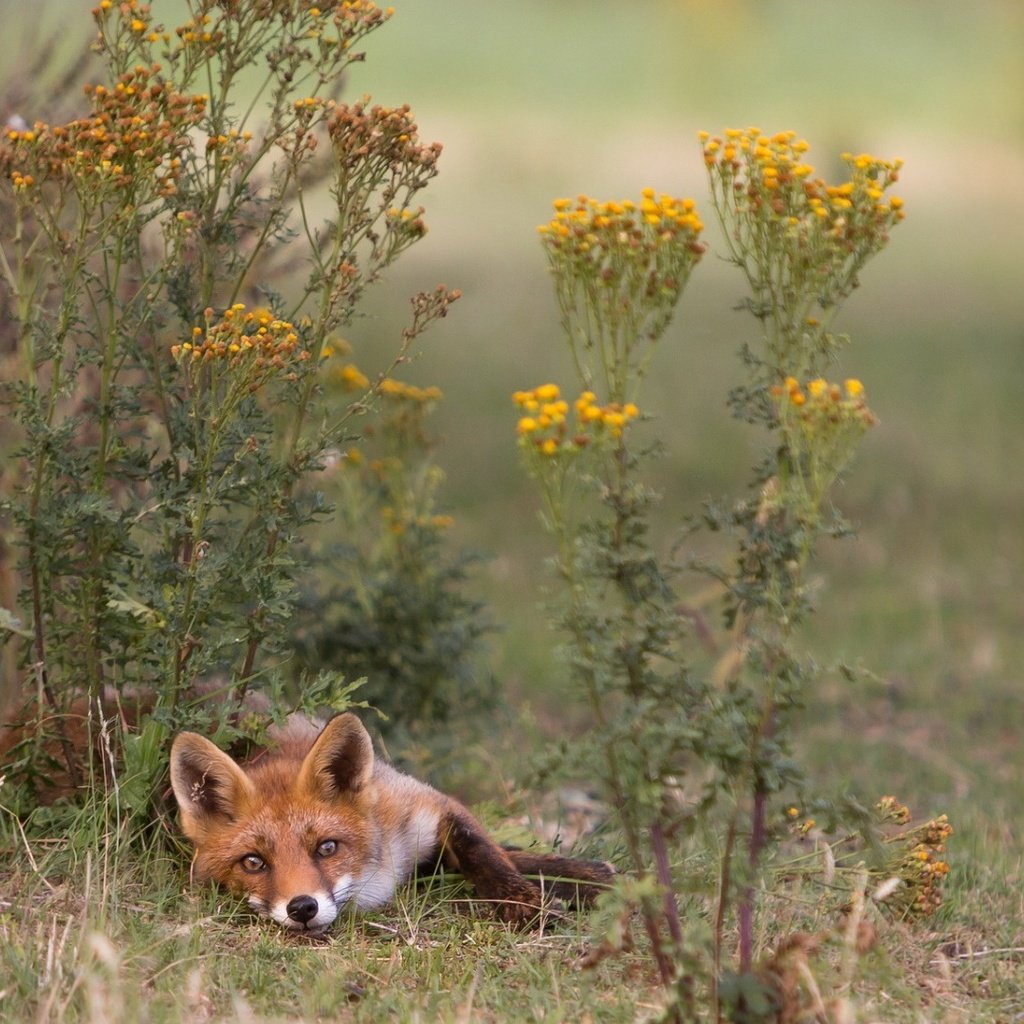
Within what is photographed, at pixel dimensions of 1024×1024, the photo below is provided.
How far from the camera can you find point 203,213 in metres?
4.72

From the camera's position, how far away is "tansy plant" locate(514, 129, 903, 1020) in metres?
3.37

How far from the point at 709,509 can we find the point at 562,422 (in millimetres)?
586

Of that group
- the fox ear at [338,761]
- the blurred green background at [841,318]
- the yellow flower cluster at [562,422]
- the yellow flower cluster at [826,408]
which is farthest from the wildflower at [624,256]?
the fox ear at [338,761]

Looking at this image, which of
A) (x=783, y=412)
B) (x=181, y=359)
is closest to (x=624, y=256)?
(x=783, y=412)

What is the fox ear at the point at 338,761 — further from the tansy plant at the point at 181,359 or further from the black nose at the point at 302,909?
the black nose at the point at 302,909

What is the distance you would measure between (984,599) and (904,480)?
3079 mm

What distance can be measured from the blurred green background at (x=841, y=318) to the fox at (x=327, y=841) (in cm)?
137

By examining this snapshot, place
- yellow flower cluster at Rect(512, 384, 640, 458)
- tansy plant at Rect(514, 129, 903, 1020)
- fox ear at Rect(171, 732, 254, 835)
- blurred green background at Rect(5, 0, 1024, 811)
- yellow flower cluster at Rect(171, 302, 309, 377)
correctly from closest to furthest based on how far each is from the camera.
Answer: yellow flower cluster at Rect(512, 384, 640, 458) < tansy plant at Rect(514, 129, 903, 1020) < yellow flower cluster at Rect(171, 302, 309, 377) < fox ear at Rect(171, 732, 254, 835) < blurred green background at Rect(5, 0, 1024, 811)

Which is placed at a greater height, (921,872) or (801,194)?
(801,194)

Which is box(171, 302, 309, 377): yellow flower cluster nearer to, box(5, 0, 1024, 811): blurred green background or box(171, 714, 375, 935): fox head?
box(171, 714, 375, 935): fox head

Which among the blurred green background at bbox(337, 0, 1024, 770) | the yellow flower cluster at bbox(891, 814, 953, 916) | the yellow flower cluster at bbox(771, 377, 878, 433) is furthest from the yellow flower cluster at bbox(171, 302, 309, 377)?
the yellow flower cluster at bbox(891, 814, 953, 916)

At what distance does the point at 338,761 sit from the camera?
459 centimetres

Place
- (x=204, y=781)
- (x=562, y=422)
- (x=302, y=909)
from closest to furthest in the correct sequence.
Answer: (x=562, y=422) → (x=302, y=909) → (x=204, y=781)

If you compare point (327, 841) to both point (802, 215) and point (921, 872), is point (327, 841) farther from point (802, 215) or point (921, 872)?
point (802, 215)
